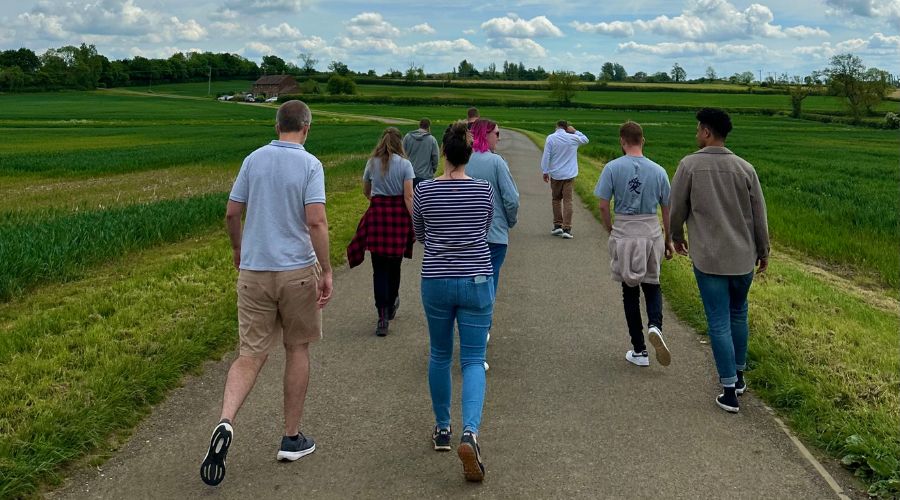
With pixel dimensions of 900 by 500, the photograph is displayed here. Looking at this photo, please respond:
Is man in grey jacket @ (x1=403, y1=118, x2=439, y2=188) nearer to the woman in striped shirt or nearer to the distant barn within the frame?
the woman in striped shirt

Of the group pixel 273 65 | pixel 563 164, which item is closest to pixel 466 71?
pixel 273 65

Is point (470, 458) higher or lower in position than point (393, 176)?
lower

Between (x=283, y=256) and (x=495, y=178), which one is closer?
(x=283, y=256)

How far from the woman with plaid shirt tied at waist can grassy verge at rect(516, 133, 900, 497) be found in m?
2.93

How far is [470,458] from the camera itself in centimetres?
367

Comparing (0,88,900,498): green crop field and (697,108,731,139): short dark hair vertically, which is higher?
(697,108,731,139): short dark hair

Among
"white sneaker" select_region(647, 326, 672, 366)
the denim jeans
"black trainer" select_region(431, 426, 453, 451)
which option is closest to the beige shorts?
"black trainer" select_region(431, 426, 453, 451)

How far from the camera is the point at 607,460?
407 centimetres

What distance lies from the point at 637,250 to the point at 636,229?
19cm

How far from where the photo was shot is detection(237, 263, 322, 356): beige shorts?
4.04 m

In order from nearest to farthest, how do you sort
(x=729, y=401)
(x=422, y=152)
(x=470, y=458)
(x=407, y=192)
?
1. (x=470, y=458)
2. (x=729, y=401)
3. (x=407, y=192)
4. (x=422, y=152)

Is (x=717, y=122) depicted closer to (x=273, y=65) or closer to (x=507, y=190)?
(x=507, y=190)

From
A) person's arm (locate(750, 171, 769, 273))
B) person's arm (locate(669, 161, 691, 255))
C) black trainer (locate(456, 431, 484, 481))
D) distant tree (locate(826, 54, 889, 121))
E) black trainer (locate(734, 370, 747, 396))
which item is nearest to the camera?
black trainer (locate(456, 431, 484, 481))

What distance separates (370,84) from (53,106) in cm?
5973
